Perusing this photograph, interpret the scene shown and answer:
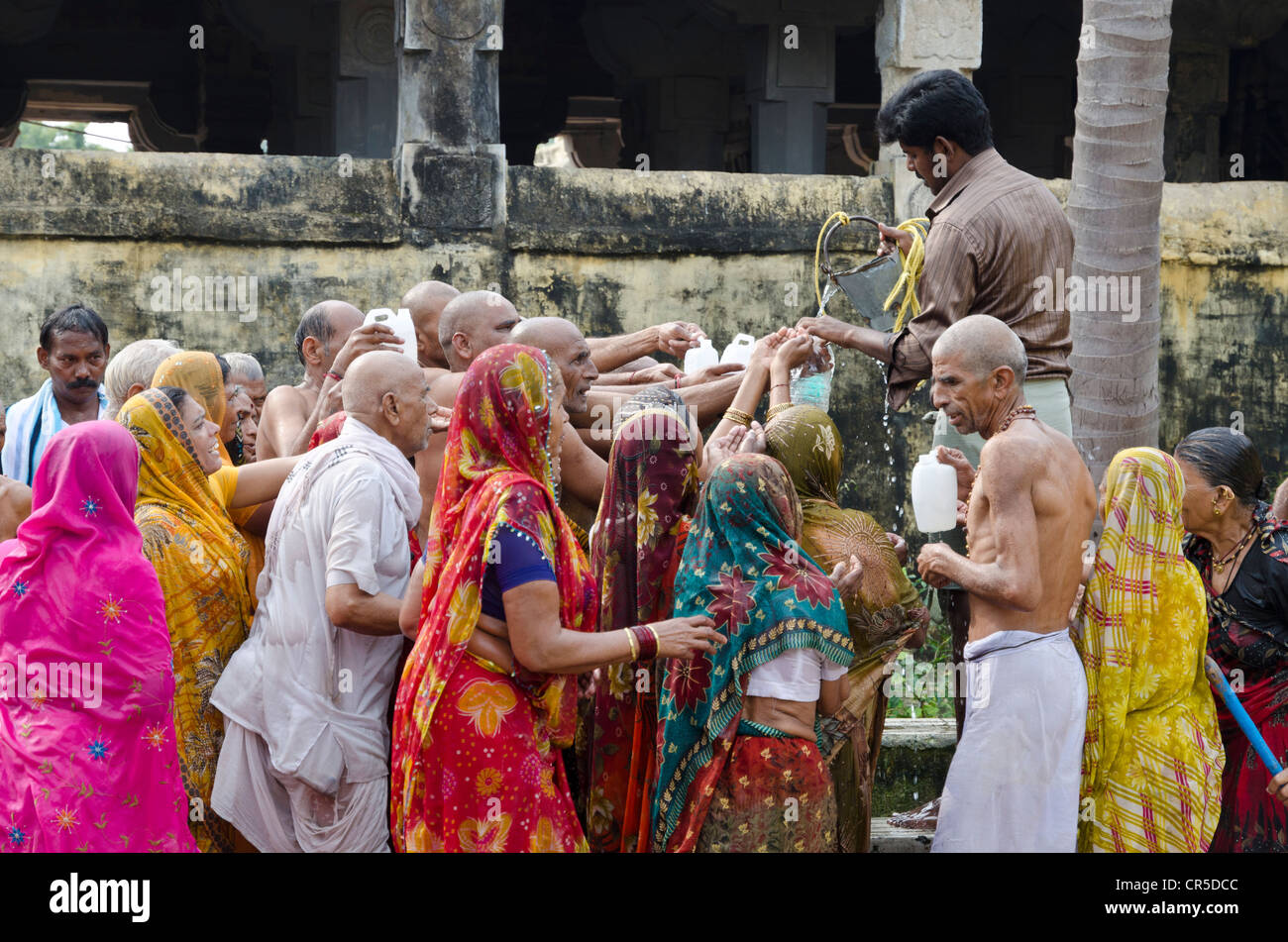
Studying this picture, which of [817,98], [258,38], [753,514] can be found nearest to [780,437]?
[753,514]

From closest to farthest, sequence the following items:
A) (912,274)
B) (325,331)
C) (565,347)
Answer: (565,347) → (912,274) → (325,331)

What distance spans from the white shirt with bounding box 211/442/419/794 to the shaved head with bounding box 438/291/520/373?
944 millimetres

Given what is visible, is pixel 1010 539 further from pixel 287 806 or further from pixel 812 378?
pixel 287 806

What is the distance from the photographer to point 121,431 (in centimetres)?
381

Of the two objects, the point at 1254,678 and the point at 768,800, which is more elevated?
the point at 1254,678

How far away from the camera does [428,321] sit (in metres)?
5.33

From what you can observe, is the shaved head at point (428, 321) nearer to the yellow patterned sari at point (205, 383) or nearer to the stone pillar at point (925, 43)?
the yellow patterned sari at point (205, 383)

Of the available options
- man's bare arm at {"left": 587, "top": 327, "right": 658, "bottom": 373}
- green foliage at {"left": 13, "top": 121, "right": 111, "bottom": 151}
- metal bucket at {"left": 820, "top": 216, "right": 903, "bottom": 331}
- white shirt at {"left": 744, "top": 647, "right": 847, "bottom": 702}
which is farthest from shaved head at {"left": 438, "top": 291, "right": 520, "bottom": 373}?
green foliage at {"left": 13, "top": 121, "right": 111, "bottom": 151}

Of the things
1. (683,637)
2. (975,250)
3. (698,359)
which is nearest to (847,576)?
(683,637)

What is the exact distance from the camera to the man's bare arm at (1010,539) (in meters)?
3.69

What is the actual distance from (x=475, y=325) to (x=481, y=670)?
167cm

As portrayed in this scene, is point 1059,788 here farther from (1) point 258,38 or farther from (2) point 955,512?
(1) point 258,38

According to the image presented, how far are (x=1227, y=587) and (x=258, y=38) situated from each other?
948 centimetres
